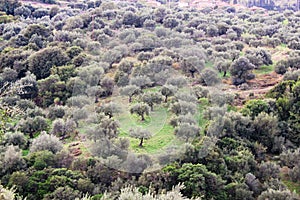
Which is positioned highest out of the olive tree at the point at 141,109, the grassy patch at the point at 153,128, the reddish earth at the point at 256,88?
the olive tree at the point at 141,109

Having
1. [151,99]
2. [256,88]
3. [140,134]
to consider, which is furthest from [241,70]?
[140,134]

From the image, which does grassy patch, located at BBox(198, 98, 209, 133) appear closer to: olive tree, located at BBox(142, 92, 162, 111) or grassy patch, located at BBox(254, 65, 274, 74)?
olive tree, located at BBox(142, 92, 162, 111)

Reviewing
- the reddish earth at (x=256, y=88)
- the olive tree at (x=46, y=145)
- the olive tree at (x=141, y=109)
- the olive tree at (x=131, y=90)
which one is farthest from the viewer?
the reddish earth at (x=256, y=88)

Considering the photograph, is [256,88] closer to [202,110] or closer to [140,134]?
[202,110]

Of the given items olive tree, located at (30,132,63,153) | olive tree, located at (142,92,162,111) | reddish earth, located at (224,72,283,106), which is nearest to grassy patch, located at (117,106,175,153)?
olive tree, located at (142,92,162,111)

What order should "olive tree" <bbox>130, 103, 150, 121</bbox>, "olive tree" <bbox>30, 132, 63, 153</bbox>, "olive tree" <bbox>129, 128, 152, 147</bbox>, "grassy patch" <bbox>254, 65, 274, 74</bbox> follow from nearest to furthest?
"olive tree" <bbox>30, 132, 63, 153</bbox>, "olive tree" <bbox>129, 128, 152, 147</bbox>, "olive tree" <bbox>130, 103, 150, 121</bbox>, "grassy patch" <bbox>254, 65, 274, 74</bbox>

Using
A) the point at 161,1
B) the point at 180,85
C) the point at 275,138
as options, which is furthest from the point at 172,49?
the point at 161,1

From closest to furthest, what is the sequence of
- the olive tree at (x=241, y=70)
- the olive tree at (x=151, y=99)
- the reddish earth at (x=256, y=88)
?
1. the olive tree at (x=151, y=99)
2. the reddish earth at (x=256, y=88)
3. the olive tree at (x=241, y=70)

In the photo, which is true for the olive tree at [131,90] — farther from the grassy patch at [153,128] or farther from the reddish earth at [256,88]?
the reddish earth at [256,88]

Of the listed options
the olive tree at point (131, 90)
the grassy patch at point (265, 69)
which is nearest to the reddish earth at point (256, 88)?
the grassy patch at point (265, 69)

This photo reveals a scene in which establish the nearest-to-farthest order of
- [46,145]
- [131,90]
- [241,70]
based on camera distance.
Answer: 1. [46,145]
2. [131,90]
3. [241,70]

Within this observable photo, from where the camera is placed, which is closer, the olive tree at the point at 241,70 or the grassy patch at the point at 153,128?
the grassy patch at the point at 153,128
